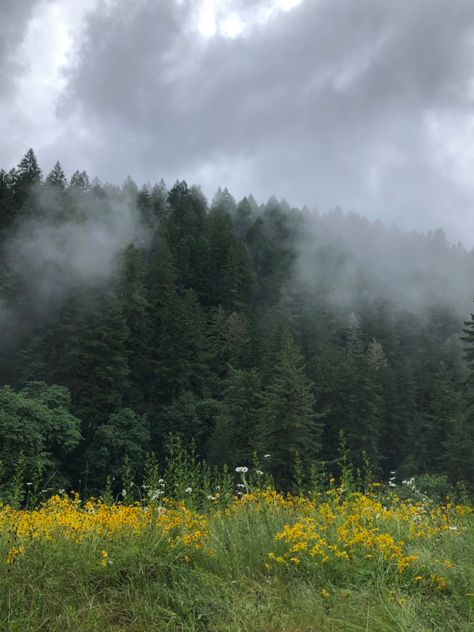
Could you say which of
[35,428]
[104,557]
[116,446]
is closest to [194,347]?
[116,446]

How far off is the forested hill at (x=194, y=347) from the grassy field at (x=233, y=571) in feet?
30.4

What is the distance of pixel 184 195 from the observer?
11688cm

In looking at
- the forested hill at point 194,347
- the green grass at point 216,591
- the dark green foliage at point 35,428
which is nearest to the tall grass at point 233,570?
the green grass at point 216,591

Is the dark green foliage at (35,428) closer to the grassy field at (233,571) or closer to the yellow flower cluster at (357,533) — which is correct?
the grassy field at (233,571)

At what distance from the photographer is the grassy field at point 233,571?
313 centimetres

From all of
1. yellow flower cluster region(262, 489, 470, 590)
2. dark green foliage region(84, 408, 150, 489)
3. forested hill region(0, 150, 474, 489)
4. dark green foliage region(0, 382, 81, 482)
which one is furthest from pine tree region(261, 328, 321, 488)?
yellow flower cluster region(262, 489, 470, 590)

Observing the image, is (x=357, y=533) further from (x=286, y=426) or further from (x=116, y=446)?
(x=116, y=446)

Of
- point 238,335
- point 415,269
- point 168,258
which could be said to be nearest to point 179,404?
point 238,335

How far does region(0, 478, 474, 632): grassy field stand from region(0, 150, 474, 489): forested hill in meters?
9.25

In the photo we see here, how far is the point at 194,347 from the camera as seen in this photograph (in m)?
62.9

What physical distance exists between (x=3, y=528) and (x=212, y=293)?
84.2m

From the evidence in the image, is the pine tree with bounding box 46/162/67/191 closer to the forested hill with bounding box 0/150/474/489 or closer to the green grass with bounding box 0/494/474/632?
the forested hill with bounding box 0/150/474/489

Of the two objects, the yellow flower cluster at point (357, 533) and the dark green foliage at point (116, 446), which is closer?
the yellow flower cluster at point (357, 533)

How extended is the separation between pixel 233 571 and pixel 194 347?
2338 inches
